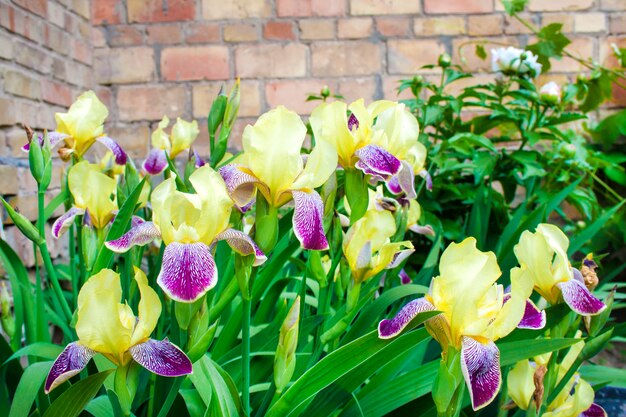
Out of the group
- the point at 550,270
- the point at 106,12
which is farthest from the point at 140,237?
the point at 106,12

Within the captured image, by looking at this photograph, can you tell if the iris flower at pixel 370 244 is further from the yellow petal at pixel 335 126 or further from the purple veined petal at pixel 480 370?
the purple veined petal at pixel 480 370

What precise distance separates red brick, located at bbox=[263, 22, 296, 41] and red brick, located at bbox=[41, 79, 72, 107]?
0.72m

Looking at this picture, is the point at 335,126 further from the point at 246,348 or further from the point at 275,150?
the point at 246,348

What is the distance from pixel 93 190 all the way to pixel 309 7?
5.21 ft

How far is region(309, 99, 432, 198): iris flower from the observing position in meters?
0.72

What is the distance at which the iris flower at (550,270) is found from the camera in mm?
687

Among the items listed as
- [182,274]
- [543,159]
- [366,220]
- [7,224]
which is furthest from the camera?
[543,159]

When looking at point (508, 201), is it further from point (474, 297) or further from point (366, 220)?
point (474, 297)

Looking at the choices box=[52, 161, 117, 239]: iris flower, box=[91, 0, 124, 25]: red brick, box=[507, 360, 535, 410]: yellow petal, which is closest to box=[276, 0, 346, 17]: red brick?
box=[91, 0, 124, 25]: red brick

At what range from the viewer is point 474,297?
0.57 metres

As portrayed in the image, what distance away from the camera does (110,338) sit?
562 millimetres

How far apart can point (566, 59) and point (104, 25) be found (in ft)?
5.59

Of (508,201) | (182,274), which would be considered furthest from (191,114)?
(182,274)

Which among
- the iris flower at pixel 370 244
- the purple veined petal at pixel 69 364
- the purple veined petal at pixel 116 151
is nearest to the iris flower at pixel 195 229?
the purple veined petal at pixel 69 364
